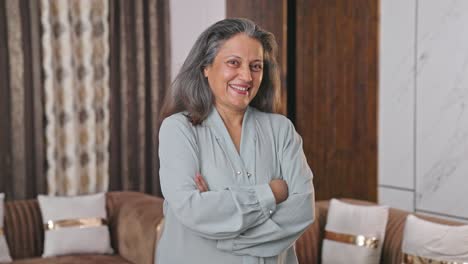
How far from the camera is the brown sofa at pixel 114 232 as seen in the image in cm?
384

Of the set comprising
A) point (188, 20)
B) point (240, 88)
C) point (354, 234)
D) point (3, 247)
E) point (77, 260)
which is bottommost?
point (77, 260)

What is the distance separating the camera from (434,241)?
2979mm

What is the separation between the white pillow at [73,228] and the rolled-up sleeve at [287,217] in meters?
2.38

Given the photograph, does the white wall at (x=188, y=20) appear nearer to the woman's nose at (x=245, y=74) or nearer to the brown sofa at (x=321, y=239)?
the brown sofa at (x=321, y=239)

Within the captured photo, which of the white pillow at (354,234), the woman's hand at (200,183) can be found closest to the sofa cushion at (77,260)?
the white pillow at (354,234)

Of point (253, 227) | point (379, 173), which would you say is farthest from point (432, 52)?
point (253, 227)

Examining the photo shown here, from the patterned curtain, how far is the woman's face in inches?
109

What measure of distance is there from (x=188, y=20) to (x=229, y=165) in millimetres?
3260

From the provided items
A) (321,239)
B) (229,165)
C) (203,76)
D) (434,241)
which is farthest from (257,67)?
(321,239)

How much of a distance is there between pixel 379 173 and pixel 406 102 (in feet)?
1.97

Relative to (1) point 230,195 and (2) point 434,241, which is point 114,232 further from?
(1) point 230,195

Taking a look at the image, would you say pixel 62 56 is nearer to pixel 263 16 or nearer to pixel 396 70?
pixel 263 16

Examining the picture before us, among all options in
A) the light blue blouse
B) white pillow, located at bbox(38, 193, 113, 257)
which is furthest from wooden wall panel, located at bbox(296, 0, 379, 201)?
the light blue blouse

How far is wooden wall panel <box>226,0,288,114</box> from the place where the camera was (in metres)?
4.79
